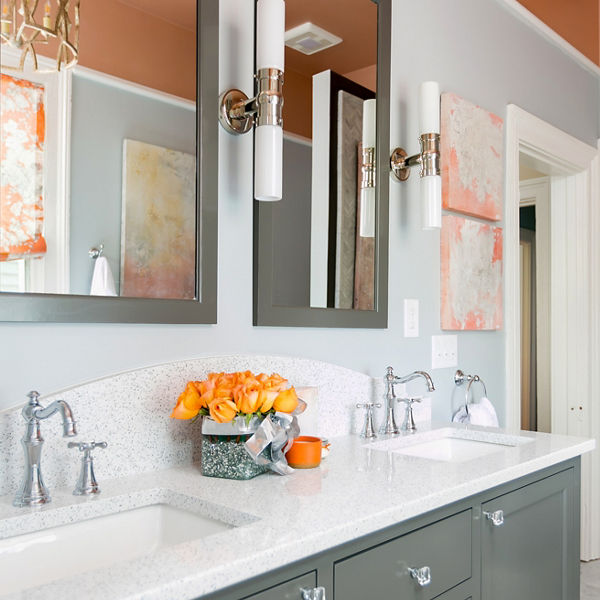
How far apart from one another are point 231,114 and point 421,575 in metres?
1.07

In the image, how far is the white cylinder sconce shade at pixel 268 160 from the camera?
4.96ft

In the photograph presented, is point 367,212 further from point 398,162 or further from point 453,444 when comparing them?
point 453,444

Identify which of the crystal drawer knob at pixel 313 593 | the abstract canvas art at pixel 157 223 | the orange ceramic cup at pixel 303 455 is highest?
the abstract canvas art at pixel 157 223

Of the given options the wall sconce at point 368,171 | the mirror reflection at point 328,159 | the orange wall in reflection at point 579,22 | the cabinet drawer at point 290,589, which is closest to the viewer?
the cabinet drawer at point 290,589

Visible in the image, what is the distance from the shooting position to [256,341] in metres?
1.61

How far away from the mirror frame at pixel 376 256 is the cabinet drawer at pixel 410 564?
628 millimetres

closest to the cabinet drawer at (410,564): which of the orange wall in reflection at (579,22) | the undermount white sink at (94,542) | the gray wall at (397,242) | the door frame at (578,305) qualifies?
the undermount white sink at (94,542)

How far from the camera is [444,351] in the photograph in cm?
229

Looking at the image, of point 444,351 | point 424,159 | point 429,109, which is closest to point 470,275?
point 444,351

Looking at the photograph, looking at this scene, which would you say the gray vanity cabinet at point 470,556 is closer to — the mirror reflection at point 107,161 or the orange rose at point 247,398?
the orange rose at point 247,398

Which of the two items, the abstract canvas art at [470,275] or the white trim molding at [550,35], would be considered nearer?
the abstract canvas art at [470,275]

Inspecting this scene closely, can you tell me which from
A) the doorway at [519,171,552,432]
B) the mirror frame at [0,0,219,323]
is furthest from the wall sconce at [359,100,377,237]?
the doorway at [519,171,552,432]

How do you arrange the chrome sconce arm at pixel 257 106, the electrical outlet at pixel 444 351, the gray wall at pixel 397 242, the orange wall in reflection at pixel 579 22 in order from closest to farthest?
the gray wall at pixel 397 242, the chrome sconce arm at pixel 257 106, the electrical outlet at pixel 444 351, the orange wall in reflection at pixel 579 22

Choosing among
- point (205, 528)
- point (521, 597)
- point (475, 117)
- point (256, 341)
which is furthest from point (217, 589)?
point (475, 117)
